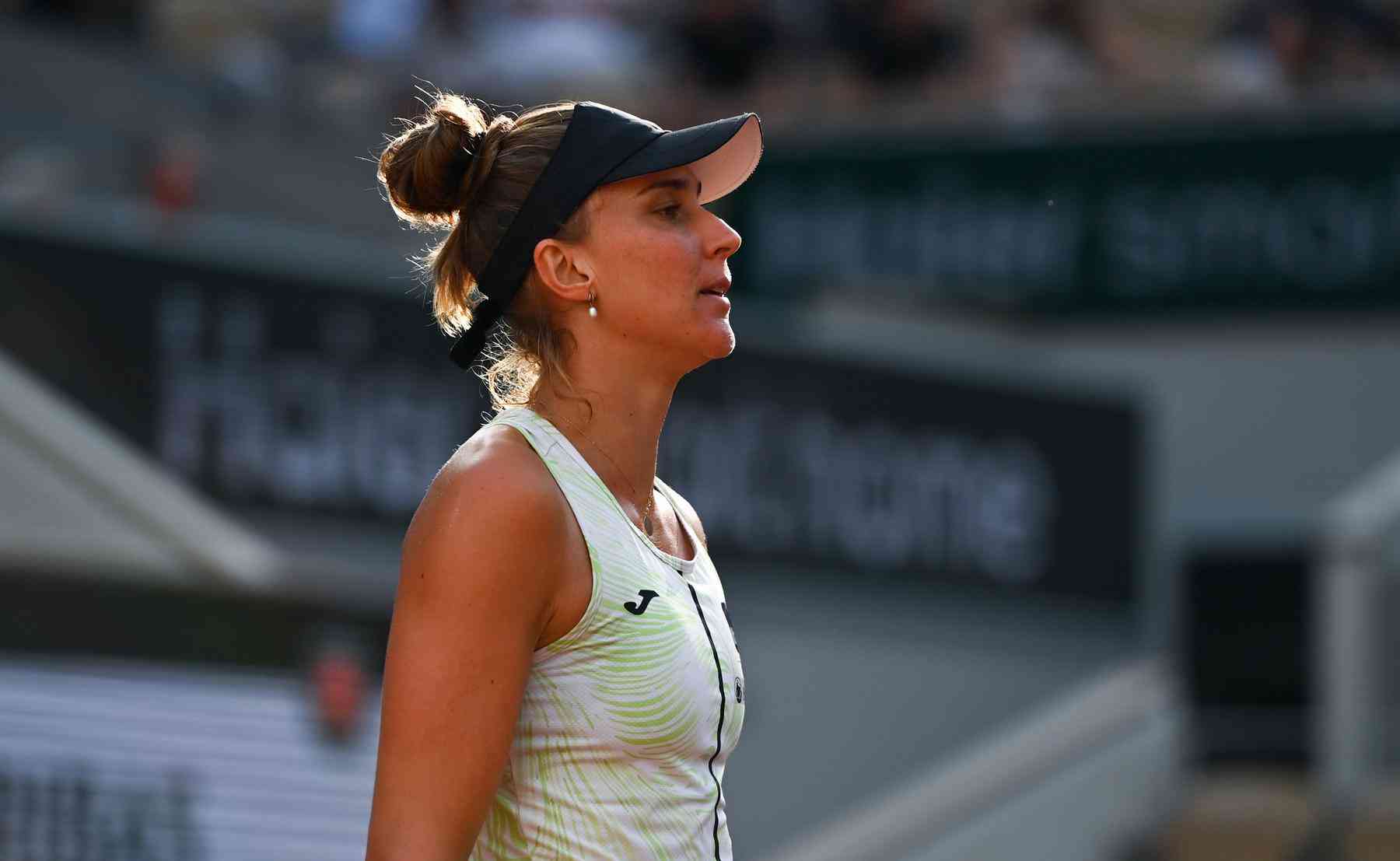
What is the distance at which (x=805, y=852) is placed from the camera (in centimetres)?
845

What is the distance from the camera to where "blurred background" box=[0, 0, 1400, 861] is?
255 inches

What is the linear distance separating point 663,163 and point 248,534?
498 cm

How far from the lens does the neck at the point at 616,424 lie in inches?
98.3

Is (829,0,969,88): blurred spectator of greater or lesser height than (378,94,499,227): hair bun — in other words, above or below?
above

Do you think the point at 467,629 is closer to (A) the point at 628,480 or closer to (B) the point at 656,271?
(A) the point at 628,480

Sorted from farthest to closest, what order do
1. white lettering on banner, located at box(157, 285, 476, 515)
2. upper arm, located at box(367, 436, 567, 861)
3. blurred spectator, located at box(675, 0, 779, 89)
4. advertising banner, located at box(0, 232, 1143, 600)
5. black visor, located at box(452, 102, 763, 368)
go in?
blurred spectator, located at box(675, 0, 779, 89), white lettering on banner, located at box(157, 285, 476, 515), advertising banner, located at box(0, 232, 1143, 600), black visor, located at box(452, 102, 763, 368), upper arm, located at box(367, 436, 567, 861)

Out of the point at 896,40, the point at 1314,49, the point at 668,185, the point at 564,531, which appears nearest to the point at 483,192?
the point at 668,185

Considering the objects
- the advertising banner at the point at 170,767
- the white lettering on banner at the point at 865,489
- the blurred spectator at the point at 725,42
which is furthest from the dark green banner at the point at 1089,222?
the advertising banner at the point at 170,767

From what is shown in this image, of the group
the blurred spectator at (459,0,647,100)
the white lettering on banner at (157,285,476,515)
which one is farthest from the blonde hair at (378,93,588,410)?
the blurred spectator at (459,0,647,100)

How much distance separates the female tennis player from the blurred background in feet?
8.03

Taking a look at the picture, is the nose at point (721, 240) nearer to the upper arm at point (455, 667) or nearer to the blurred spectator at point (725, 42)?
the upper arm at point (455, 667)

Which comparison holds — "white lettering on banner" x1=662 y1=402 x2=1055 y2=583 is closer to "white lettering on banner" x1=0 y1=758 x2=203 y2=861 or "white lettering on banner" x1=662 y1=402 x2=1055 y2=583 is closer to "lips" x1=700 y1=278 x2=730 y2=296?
"white lettering on banner" x1=0 y1=758 x2=203 y2=861

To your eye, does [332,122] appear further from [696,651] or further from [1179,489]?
[696,651]

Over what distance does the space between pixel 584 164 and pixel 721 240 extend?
20 centimetres
